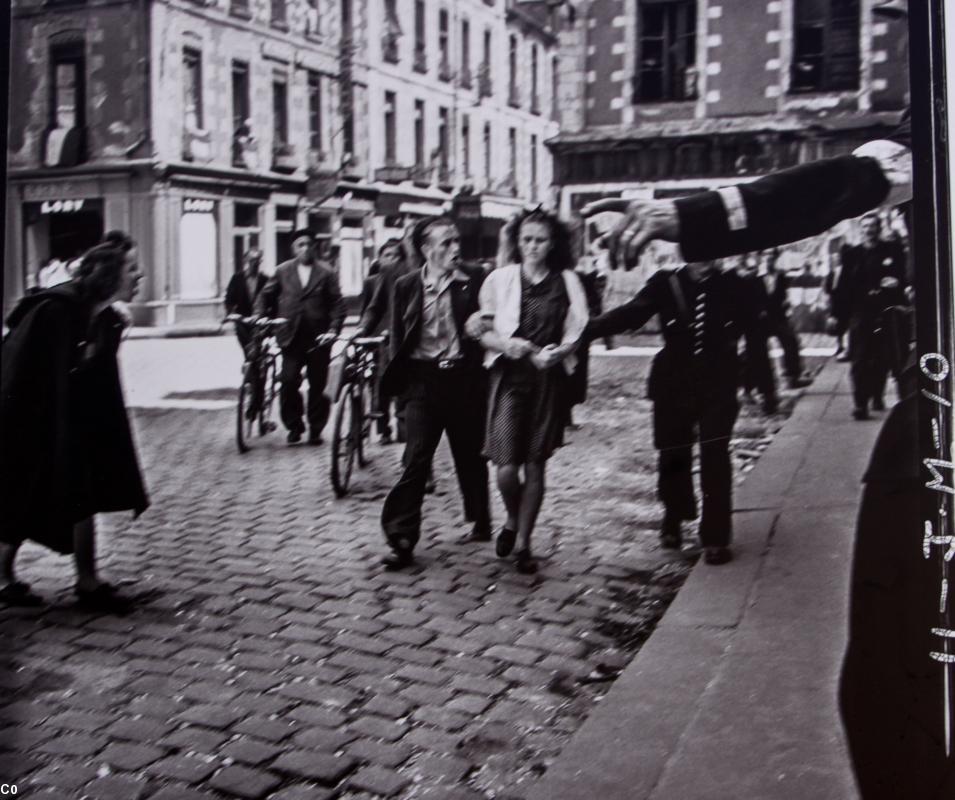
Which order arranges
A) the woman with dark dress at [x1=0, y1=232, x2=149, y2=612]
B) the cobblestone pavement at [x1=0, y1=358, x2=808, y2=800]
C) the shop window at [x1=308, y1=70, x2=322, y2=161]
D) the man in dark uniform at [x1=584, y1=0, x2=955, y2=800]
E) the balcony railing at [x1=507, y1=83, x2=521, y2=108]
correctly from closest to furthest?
the cobblestone pavement at [x1=0, y1=358, x2=808, y2=800] < the man in dark uniform at [x1=584, y1=0, x2=955, y2=800] < the woman with dark dress at [x1=0, y1=232, x2=149, y2=612] < the shop window at [x1=308, y1=70, x2=322, y2=161] < the balcony railing at [x1=507, y1=83, x2=521, y2=108]

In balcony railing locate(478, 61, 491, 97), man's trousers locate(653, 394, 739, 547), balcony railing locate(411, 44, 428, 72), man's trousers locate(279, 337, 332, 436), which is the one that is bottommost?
man's trousers locate(653, 394, 739, 547)

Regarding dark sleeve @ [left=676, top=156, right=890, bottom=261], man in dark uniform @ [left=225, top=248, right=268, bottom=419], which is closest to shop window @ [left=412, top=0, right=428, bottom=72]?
man in dark uniform @ [left=225, top=248, right=268, bottom=419]

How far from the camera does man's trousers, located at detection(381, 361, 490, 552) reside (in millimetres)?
2924

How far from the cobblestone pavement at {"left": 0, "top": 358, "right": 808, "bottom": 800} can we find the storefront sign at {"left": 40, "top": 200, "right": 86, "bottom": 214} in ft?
1.67

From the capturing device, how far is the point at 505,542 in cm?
291

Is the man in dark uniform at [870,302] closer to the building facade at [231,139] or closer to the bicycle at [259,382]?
the building facade at [231,139]

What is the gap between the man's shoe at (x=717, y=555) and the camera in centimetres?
290

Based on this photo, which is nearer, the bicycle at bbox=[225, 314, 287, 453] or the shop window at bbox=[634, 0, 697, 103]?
the bicycle at bbox=[225, 314, 287, 453]

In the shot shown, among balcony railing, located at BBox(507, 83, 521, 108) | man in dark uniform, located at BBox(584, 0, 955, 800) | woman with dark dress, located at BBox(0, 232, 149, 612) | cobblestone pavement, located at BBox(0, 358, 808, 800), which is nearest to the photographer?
cobblestone pavement, located at BBox(0, 358, 808, 800)

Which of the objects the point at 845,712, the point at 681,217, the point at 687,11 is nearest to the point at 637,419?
the point at 681,217

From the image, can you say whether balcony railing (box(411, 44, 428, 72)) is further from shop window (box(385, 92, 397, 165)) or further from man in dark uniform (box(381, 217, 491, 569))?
man in dark uniform (box(381, 217, 491, 569))

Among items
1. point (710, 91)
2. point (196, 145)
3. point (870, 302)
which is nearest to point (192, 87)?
point (196, 145)

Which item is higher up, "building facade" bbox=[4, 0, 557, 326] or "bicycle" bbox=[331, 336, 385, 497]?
"building facade" bbox=[4, 0, 557, 326]

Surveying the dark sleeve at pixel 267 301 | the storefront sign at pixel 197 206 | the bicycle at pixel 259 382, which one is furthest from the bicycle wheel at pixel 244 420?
the storefront sign at pixel 197 206
